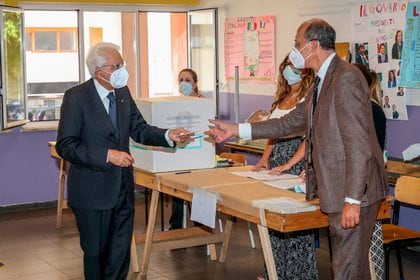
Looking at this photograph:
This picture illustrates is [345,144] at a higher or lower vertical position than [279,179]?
higher

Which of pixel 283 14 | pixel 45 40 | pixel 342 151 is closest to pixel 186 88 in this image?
pixel 283 14

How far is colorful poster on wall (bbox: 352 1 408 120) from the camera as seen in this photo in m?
5.88

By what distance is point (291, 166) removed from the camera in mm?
4512

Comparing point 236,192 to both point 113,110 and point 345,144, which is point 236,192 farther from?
point 345,144

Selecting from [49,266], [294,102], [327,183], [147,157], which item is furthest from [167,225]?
[327,183]

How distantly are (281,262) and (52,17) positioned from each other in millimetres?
4912

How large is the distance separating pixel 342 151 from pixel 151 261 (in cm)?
285

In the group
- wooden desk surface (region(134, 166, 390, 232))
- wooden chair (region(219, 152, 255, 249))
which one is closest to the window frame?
wooden chair (region(219, 152, 255, 249))

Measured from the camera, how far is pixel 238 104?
26.0ft

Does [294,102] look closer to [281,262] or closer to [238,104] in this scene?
[281,262]

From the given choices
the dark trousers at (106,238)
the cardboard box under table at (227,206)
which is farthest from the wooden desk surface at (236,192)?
the dark trousers at (106,238)

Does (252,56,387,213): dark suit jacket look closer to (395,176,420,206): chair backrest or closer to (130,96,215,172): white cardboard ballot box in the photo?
(395,176,420,206): chair backrest

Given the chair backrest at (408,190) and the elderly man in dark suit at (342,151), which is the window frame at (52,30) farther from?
the elderly man in dark suit at (342,151)

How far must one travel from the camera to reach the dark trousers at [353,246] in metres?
3.28
